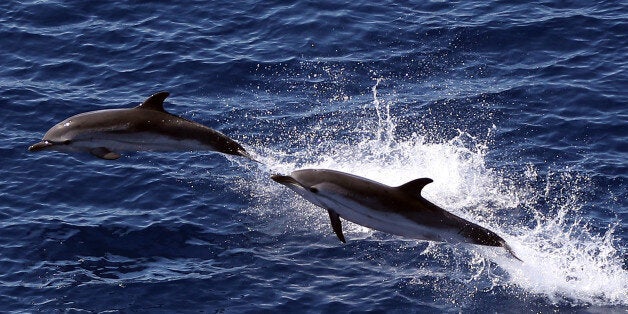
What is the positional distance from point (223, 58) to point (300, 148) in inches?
203

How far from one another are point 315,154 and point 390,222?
6353 mm

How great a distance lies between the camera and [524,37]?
31.1 meters

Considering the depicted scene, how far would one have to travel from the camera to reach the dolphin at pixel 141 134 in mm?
22141

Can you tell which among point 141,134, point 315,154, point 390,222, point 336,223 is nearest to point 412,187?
point 390,222

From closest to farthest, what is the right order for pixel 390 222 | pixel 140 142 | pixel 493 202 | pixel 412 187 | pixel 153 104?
pixel 412 187 → pixel 390 222 → pixel 140 142 → pixel 153 104 → pixel 493 202

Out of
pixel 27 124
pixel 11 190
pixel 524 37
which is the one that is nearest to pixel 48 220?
pixel 11 190

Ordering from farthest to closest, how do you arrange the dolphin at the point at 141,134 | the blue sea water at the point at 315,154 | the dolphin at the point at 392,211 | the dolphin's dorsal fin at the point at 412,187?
the dolphin at the point at 141,134
the blue sea water at the point at 315,154
the dolphin at the point at 392,211
the dolphin's dorsal fin at the point at 412,187

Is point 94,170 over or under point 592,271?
over

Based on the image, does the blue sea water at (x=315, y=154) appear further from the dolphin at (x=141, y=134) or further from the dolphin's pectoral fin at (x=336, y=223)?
the dolphin at (x=141, y=134)

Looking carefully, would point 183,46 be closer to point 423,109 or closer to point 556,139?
point 423,109

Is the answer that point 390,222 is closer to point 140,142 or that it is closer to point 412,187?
point 412,187

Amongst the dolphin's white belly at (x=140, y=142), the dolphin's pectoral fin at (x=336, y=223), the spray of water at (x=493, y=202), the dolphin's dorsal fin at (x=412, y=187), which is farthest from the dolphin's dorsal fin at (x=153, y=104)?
the dolphin's dorsal fin at (x=412, y=187)

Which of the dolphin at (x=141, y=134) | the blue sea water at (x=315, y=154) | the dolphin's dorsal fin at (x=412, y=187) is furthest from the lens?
the dolphin at (x=141, y=134)

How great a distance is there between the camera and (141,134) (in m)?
22.1
